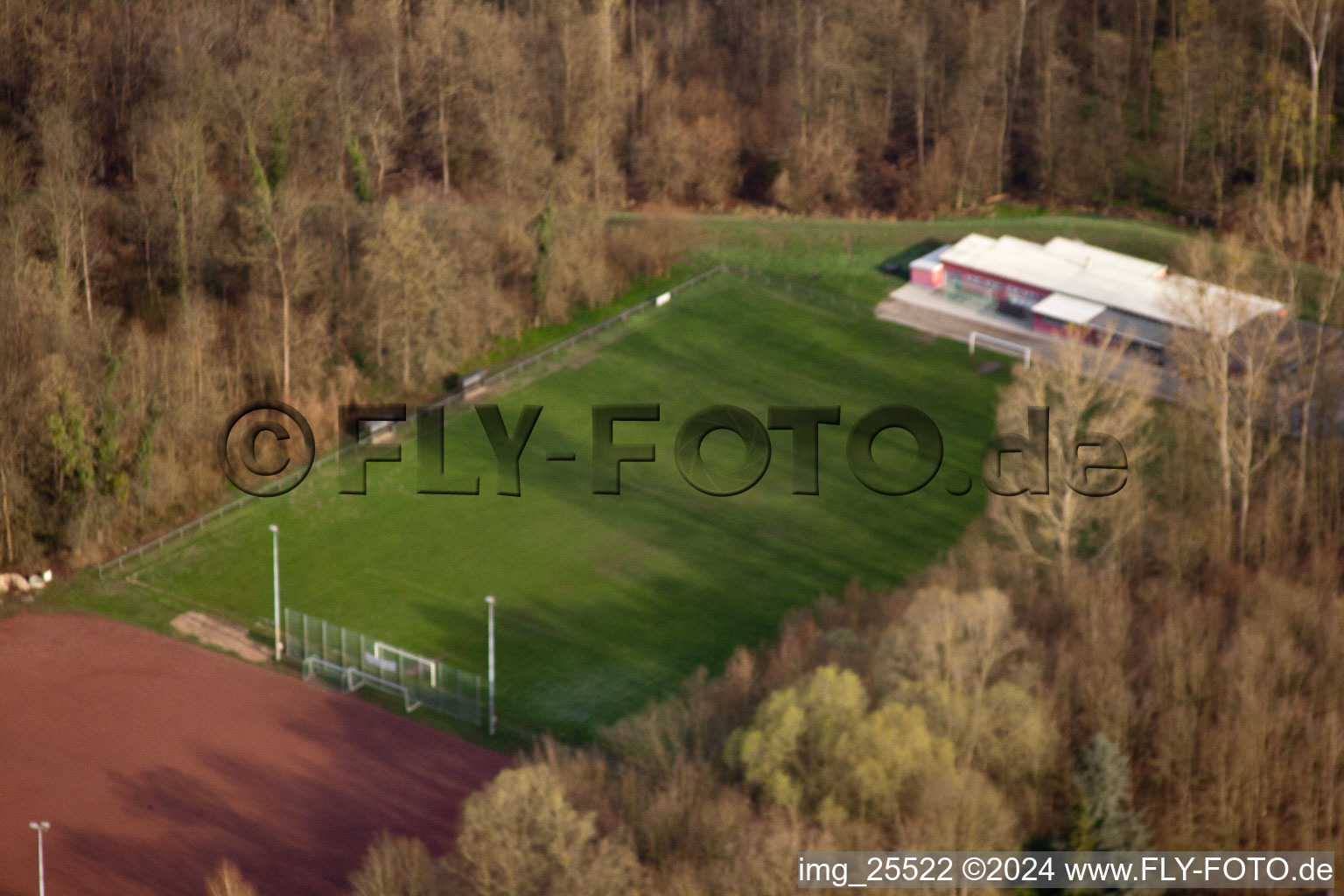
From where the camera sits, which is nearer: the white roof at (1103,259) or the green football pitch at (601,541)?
the green football pitch at (601,541)

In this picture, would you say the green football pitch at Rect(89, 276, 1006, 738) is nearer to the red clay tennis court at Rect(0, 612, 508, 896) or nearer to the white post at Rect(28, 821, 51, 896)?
the red clay tennis court at Rect(0, 612, 508, 896)

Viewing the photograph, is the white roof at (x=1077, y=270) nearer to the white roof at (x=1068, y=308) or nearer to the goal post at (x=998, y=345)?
the white roof at (x=1068, y=308)

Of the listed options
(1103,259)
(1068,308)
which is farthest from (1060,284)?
(1103,259)

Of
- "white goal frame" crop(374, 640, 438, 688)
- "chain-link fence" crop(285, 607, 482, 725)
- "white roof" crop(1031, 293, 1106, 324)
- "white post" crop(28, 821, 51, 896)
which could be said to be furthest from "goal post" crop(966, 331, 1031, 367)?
"white post" crop(28, 821, 51, 896)

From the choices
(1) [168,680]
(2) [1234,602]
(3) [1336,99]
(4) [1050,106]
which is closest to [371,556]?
(1) [168,680]

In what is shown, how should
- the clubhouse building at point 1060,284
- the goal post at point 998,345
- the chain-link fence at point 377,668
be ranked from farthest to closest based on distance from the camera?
1. the goal post at point 998,345
2. the clubhouse building at point 1060,284
3. the chain-link fence at point 377,668

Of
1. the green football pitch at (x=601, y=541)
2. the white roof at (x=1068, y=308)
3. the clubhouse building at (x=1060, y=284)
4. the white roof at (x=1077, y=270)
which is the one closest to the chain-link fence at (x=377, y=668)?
the green football pitch at (x=601, y=541)

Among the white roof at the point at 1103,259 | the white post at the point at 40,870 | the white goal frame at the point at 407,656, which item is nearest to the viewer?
the white post at the point at 40,870
